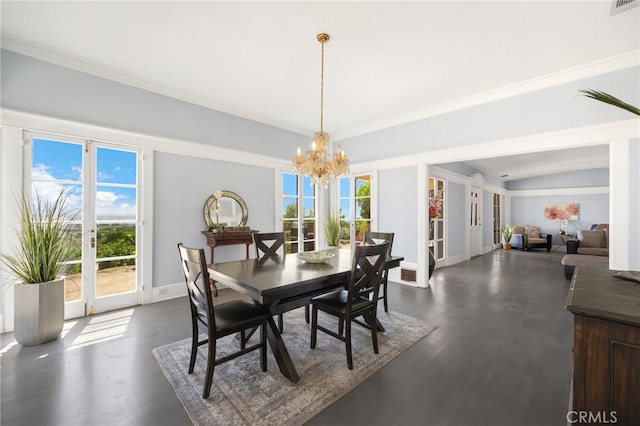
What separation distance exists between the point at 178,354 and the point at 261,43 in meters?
3.09

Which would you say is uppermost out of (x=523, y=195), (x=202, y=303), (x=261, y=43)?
(x=261, y=43)

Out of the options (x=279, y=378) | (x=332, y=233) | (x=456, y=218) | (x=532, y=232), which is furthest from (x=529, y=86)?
(x=532, y=232)

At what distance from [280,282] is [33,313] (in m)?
2.47

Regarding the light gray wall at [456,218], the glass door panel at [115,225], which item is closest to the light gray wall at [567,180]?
the light gray wall at [456,218]

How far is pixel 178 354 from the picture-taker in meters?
2.26

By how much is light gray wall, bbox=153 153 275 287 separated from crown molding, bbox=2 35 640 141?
35.2 inches

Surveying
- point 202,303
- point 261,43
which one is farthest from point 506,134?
point 202,303

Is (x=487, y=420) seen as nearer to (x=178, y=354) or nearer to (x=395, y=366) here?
(x=395, y=366)

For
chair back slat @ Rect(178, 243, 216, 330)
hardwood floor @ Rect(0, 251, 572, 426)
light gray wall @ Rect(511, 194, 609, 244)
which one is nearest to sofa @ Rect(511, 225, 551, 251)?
light gray wall @ Rect(511, 194, 609, 244)

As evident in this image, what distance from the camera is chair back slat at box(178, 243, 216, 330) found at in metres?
1.73

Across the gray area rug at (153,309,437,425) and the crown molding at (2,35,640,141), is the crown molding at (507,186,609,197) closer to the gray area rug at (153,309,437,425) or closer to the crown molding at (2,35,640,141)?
the crown molding at (2,35,640,141)

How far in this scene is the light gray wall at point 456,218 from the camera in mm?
6148

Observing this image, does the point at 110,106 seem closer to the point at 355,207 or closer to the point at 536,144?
the point at 355,207

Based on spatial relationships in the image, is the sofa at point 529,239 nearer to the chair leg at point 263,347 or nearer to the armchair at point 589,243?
the armchair at point 589,243
